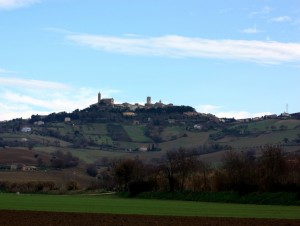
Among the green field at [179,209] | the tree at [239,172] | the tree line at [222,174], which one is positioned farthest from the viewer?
the tree at [239,172]

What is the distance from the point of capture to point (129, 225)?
138 ft

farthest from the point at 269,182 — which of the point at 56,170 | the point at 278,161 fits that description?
the point at 56,170

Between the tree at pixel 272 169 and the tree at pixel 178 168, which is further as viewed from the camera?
the tree at pixel 178 168

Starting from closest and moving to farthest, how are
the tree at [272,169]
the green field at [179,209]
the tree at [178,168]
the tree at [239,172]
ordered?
1. the green field at [179,209]
2. the tree at [272,169]
3. the tree at [239,172]
4. the tree at [178,168]

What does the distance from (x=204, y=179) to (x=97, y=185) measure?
44393 millimetres

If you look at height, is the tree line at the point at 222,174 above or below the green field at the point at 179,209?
above

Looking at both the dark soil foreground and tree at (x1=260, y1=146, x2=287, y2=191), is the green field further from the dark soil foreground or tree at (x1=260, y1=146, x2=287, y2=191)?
tree at (x1=260, y1=146, x2=287, y2=191)

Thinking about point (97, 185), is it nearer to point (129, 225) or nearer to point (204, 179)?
point (204, 179)

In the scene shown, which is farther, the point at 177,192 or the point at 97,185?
the point at 97,185

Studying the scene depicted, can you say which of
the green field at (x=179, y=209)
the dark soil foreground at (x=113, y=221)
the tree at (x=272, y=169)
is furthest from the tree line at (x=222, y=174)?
the dark soil foreground at (x=113, y=221)

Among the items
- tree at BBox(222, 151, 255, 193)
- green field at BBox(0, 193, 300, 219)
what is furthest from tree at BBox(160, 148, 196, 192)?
green field at BBox(0, 193, 300, 219)

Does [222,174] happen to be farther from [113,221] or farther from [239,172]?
[113,221]

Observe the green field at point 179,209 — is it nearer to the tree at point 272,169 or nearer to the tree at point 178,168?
the tree at point 272,169

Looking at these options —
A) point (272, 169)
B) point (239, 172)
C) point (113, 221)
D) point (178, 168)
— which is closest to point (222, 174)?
point (239, 172)
